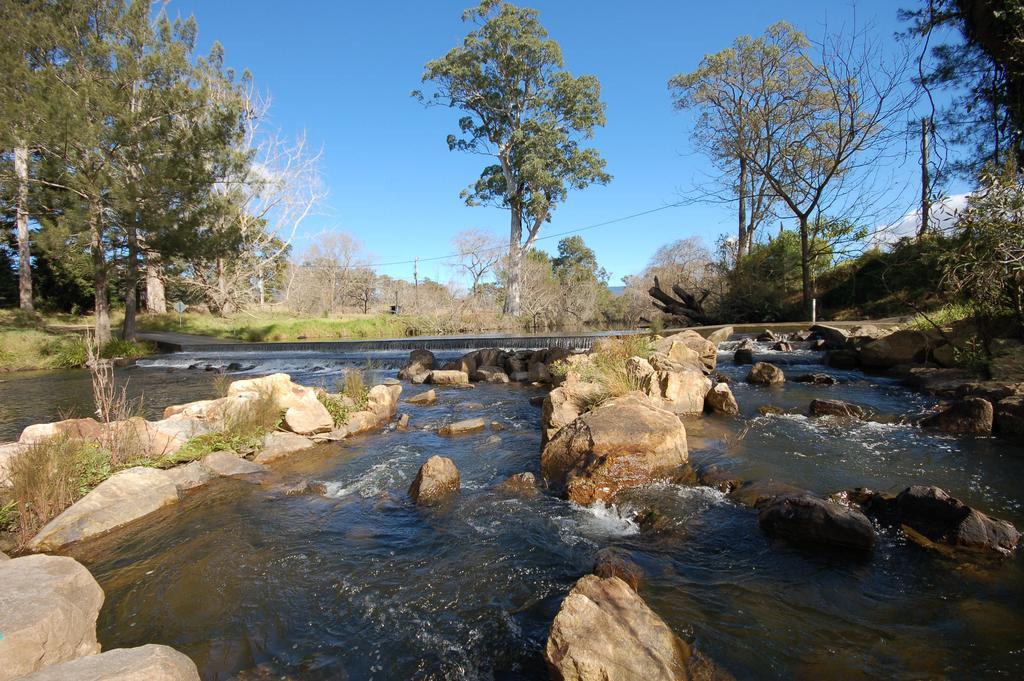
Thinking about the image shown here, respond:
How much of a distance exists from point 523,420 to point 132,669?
20.4 ft

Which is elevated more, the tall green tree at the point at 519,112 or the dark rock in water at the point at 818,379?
the tall green tree at the point at 519,112

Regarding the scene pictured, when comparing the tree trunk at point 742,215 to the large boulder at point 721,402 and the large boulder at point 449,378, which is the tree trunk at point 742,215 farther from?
the large boulder at point 721,402

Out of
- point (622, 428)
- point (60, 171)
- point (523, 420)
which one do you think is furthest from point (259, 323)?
point (622, 428)

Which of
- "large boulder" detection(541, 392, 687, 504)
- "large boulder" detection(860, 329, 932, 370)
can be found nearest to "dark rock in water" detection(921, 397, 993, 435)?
"large boulder" detection(541, 392, 687, 504)

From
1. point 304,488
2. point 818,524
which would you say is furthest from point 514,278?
point 818,524

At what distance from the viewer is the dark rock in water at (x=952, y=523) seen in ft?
10.7

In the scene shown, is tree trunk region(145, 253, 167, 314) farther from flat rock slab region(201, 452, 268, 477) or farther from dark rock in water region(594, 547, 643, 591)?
dark rock in water region(594, 547, 643, 591)

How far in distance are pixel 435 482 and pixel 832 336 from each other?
12.0 metres

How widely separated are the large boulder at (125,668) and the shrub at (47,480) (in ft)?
9.62

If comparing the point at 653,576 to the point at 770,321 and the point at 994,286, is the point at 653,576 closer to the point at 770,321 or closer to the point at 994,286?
the point at 994,286

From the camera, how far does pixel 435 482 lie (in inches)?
189

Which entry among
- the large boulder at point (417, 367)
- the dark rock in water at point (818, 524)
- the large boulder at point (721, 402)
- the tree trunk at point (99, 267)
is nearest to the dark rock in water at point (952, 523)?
the dark rock in water at point (818, 524)

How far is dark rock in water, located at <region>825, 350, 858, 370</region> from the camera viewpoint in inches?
430

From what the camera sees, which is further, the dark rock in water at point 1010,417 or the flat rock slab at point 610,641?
the dark rock in water at point 1010,417
